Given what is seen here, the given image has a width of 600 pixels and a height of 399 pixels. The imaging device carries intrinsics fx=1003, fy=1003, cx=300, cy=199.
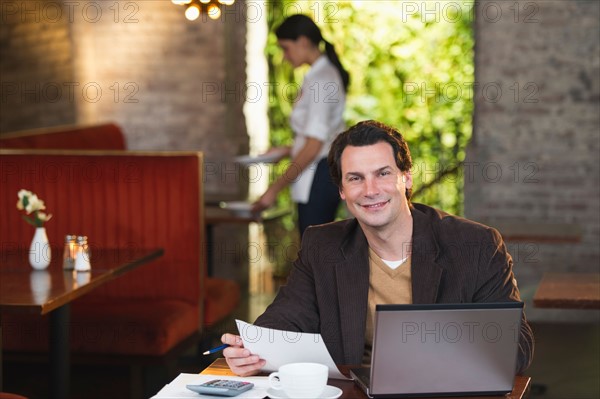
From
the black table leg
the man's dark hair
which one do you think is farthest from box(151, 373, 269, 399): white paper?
the black table leg

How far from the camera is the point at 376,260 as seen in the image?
9.32 feet

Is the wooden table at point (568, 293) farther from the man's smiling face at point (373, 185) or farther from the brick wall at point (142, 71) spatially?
the brick wall at point (142, 71)

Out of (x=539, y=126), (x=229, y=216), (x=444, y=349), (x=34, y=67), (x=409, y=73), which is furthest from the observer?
(x=409, y=73)

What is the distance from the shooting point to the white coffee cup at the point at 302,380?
7.14 ft

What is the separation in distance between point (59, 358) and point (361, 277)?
1667mm

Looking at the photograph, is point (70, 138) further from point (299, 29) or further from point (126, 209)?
point (299, 29)

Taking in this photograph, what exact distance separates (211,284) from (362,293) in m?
2.75

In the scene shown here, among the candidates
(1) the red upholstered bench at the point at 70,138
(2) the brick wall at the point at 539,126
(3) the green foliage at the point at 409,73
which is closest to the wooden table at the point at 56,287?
(1) the red upholstered bench at the point at 70,138

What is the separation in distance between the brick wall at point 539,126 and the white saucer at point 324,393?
4154mm

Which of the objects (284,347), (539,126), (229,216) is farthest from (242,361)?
(539,126)

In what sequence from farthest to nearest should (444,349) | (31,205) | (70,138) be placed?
(70,138), (31,205), (444,349)

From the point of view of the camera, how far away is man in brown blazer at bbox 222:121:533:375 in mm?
2703

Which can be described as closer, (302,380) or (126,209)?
(302,380)

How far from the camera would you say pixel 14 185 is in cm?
498
